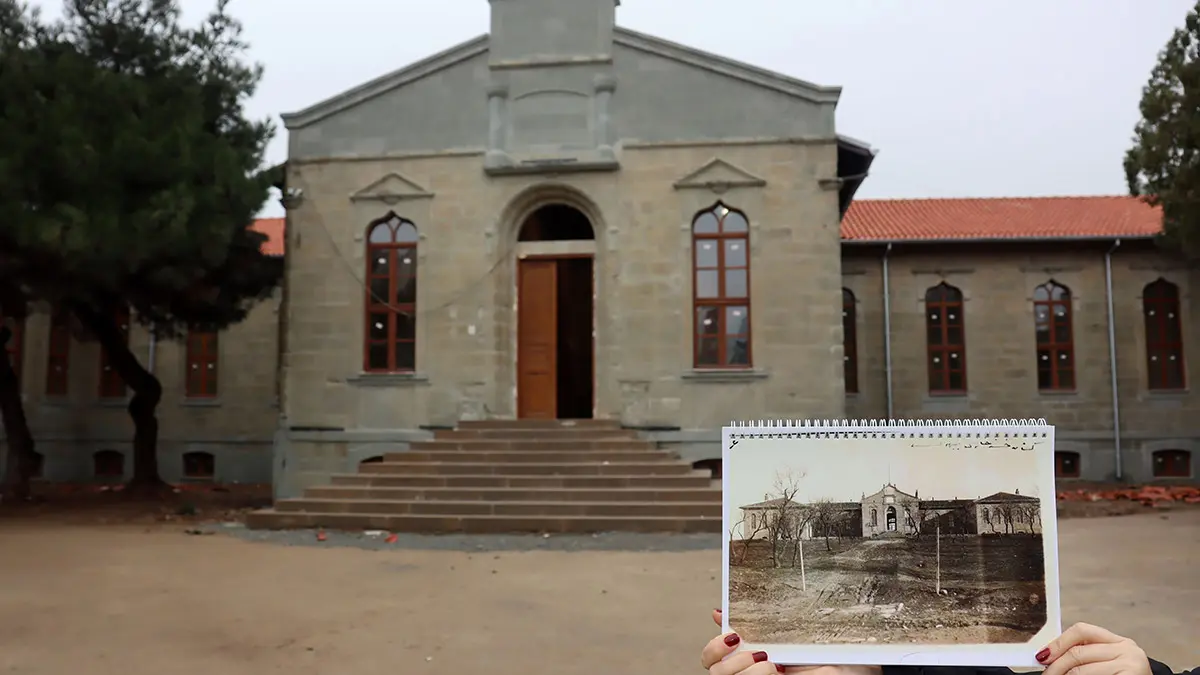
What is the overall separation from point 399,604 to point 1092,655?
728cm

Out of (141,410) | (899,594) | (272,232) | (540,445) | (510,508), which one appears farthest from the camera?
(272,232)

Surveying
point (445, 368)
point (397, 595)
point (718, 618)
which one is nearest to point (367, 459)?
point (445, 368)

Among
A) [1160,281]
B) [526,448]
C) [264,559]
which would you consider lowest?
[264,559]

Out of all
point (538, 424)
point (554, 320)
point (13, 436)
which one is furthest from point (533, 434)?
point (13, 436)

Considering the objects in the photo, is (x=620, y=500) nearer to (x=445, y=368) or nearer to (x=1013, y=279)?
(x=445, y=368)

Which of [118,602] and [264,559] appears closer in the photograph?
[118,602]

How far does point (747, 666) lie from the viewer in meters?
1.48

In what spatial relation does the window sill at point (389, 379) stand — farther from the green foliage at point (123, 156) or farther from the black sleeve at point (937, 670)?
the black sleeve at point (937, 670)

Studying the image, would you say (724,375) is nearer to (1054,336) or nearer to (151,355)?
(1054,336)

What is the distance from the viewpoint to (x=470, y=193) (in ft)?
52.5

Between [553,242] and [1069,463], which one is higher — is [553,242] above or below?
above

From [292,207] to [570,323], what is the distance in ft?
19.5

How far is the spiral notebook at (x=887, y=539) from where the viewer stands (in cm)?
150

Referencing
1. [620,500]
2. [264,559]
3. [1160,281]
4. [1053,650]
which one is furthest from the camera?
[1160,281]
